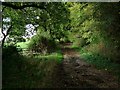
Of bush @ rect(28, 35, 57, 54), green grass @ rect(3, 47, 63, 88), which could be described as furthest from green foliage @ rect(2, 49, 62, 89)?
bush @ rect(28, 35, 57, 54)

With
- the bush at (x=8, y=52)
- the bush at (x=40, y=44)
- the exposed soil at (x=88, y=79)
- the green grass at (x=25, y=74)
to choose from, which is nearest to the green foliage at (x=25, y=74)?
the green grass at (x=25, y=74)

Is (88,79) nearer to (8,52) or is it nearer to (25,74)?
(25,74)

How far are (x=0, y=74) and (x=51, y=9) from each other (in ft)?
16.3

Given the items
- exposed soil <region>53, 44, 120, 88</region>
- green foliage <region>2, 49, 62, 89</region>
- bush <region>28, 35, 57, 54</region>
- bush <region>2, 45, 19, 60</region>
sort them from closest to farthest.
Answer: green foliage <region>2, 49, 62, 89</region> → exposed soil <region>53, 44, 120, 88</region> → bush <region>2, 45, 19, 60</region> → bush <region>28, 35, 57, 54</region>

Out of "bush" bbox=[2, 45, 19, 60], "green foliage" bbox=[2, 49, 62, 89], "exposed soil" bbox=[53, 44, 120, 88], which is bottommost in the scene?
"exposed soil" bbox=[53, 44, 120, 88]

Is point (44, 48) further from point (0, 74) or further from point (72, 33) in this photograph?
point (0, 74)

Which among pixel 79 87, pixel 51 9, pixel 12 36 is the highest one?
pixel 51 9

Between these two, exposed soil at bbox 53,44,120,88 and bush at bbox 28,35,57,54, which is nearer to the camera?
exposed soil at bbox 53,44,120,88

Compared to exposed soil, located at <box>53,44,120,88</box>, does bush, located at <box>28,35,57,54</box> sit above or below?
above

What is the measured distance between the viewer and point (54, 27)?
583 inches

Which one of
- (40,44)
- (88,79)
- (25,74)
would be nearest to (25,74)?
(25,74)

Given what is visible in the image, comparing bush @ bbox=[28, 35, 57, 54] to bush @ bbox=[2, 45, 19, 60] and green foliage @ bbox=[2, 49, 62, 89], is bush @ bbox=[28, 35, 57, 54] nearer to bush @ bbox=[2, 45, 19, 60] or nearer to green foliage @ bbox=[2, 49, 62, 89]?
bush @ bbox=[2, 45, 19, 60]

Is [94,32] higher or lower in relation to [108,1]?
lower

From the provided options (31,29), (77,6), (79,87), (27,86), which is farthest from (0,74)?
(77,6)
